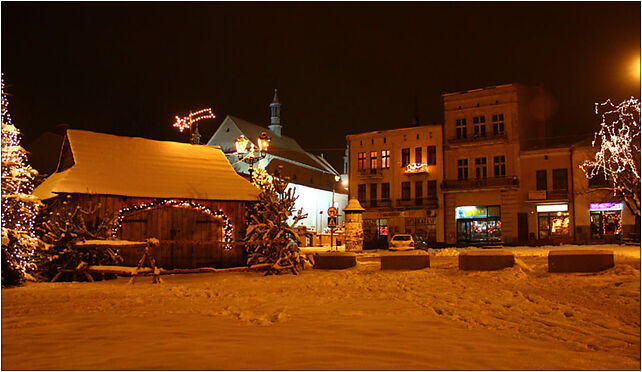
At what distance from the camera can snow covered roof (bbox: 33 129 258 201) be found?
1588 cm

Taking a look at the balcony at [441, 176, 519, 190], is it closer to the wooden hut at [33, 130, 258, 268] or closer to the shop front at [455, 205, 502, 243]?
the shop front at [455, 205, 502, 243]

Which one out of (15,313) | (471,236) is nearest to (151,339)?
(15,313)

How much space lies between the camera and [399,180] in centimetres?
4588

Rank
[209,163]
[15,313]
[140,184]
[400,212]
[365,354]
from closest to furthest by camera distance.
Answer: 1. [365,354]
2. [15,313]
3. [140,184]
4. [209,163]
5. [400,212]

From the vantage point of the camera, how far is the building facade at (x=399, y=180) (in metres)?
44.0

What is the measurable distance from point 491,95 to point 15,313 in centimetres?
4032

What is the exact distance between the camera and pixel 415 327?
7.43 m

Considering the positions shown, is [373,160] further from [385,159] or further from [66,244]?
[66,244]

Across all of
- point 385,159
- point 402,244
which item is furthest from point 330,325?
point 385,159

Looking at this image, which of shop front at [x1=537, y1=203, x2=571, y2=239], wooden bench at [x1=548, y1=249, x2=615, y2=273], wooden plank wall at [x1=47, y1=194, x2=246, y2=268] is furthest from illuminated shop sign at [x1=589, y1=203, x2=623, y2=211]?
wooden plank wall at [x1=47, y1=194, x2=246, y2=268]

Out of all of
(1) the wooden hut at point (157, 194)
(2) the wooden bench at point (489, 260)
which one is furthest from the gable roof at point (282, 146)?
(2) the wooden bench at point (489, 260)

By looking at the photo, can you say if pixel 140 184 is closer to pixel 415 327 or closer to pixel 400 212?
pixel 415 327

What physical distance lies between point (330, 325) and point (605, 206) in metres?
35.9

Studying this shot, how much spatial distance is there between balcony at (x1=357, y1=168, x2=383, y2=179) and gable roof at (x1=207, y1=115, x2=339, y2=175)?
12.0 m
